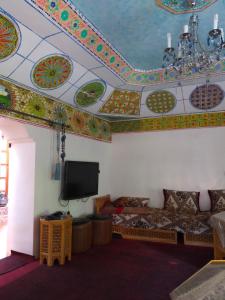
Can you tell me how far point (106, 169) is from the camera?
598 cm

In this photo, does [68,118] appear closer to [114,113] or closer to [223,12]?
[114,113]

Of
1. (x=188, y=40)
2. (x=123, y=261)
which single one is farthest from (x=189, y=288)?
(x=123, y=261)

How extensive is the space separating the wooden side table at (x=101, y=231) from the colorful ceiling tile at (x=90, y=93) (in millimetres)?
2288

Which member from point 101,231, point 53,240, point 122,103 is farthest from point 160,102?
point 53,240

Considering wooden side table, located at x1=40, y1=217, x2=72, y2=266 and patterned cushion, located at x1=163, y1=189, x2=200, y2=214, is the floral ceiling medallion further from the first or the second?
patterned cushion, located at x1=163, y1=189, x2=200, y2=214

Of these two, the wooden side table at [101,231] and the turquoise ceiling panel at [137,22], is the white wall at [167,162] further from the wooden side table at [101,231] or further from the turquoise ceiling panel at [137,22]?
the turquoise ceiling panel at [137,22]

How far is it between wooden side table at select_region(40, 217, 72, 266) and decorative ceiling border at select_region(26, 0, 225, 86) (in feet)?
8.17

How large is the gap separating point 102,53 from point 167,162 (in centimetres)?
306

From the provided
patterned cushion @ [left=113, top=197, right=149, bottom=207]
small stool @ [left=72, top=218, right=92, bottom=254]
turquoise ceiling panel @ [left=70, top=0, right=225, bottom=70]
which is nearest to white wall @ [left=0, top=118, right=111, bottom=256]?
small stool @ [left=72, top=218, right=92, bottom=254]

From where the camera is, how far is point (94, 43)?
3.18m

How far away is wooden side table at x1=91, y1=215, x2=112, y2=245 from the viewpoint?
4590 mm

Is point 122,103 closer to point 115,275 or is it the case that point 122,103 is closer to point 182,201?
point 182,201

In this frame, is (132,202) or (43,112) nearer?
(43,112)

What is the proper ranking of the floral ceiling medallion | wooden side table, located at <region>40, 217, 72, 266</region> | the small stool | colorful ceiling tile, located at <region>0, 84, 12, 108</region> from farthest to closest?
the small stool, wooden side table, located at <region>40, 217, 72, 266</region>, colorful ceiling tile, located at <region>0, 84, 12, 108</region>, the floral ceiling medallion
